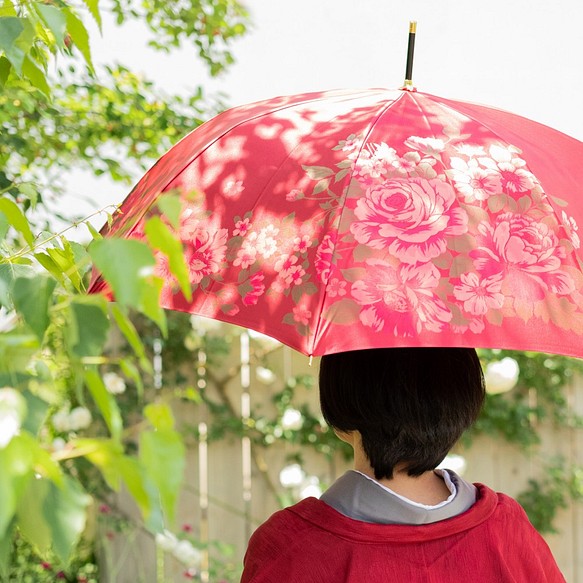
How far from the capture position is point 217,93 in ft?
9.22

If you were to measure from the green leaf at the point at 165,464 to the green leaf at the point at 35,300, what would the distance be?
182 millimetres

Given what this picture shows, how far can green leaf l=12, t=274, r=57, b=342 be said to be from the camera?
65 cm

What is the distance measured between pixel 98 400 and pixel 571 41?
4513mm

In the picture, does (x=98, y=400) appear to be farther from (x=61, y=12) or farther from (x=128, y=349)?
(x=128, y=349)

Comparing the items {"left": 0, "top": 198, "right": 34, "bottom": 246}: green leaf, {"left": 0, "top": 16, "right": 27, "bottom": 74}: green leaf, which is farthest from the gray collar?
{"left": 0, "top": 16, "right": 27, "bottom": 74}: green leaf

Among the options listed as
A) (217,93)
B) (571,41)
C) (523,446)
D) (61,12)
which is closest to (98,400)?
(61,12)

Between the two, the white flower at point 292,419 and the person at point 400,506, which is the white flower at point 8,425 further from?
the white flower at point 292,419

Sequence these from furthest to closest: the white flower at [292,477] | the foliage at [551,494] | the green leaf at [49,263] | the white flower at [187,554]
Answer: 1. the foliage at [551,494]
2. the white flower at [292,477]
3. the white flower at [187,554]
4. the green leaf at [49,263]

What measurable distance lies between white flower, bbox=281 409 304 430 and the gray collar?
227 centimetres

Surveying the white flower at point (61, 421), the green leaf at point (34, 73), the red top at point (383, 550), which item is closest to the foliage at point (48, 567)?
the white flower at point (61, 421)

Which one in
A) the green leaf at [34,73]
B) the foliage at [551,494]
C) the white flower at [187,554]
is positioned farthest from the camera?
the foliage at [551,494]

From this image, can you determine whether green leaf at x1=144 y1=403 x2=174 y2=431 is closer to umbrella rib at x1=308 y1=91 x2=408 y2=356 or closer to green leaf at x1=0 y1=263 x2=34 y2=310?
green leaf at x1=0 y1=263 x2=34 y2=310

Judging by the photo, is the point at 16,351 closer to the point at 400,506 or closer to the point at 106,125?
the point at 400,506

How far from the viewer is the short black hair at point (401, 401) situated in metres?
1.32
